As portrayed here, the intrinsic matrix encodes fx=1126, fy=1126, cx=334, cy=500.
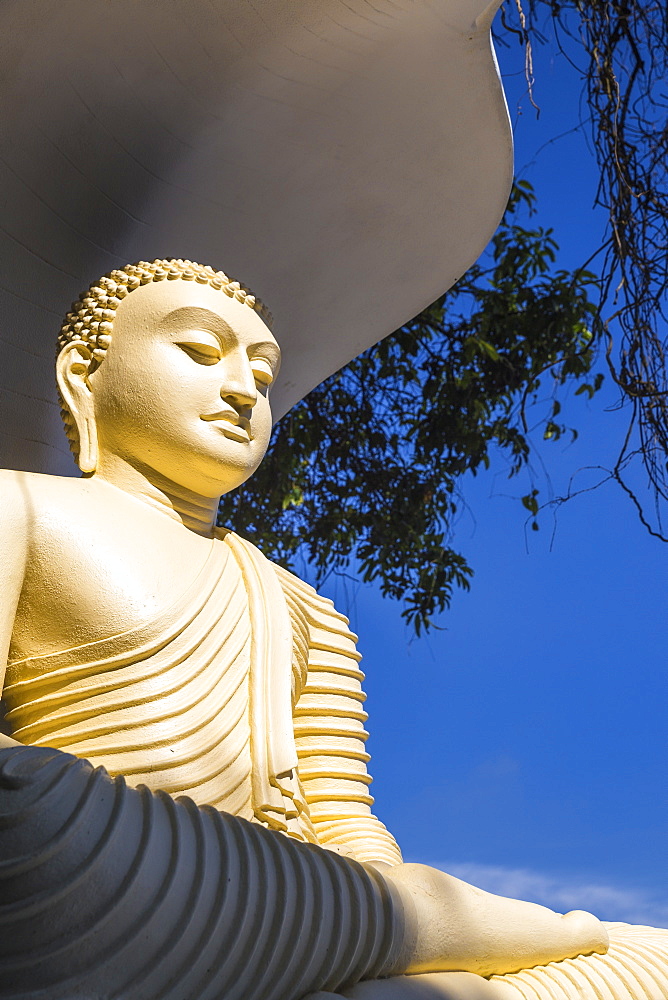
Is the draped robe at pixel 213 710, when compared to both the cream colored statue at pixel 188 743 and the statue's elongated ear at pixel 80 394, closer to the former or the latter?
Result: the cream colored statue at pixel 188 743

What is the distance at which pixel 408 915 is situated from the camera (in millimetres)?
2193

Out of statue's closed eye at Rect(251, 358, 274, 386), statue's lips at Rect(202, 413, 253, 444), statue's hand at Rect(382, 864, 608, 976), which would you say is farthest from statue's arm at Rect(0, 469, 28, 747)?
statue's hand at Rect(382, 864, 608, 976)

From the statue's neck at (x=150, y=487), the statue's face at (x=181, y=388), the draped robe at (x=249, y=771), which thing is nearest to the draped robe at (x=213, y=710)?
the draped robe at (x=249, y=771)

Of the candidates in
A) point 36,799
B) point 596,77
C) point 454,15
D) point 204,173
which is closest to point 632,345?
point 596,77

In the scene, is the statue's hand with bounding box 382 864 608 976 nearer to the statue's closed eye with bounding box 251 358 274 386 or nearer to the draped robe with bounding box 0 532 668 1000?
the draped robe with bounding box 0 532 668 1000

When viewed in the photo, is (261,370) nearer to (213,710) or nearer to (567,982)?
(213,710)

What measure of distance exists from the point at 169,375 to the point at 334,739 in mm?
1045

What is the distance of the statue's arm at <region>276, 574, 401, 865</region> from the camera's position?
2820mm

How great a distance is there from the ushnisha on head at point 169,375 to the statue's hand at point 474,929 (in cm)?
112

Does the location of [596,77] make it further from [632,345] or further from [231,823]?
[231,823]

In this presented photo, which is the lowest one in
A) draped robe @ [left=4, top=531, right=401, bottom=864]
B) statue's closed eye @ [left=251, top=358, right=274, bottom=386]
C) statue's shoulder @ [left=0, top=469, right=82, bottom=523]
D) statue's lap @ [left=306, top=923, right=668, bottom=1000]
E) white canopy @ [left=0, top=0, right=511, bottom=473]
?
statue's lap @ [left=306, top=923, right=668, bottom=1000]

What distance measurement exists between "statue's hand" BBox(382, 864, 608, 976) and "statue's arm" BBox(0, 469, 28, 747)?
0.95 metres

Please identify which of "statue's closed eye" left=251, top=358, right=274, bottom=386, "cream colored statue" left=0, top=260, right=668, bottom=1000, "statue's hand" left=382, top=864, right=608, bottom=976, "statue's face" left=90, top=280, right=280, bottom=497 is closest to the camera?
"cream colored statue" left=0, top=260, right=668, bottom=1000

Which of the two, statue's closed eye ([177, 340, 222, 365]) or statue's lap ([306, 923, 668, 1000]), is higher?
statue's closed eye ([177, 340, 222, 365])
